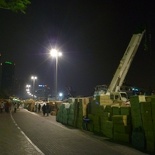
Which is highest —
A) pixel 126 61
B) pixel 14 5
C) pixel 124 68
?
pixel 126 61

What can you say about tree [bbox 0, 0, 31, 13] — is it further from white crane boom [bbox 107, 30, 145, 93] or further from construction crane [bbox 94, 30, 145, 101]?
white crane boom [bbox 107, 30, 145, 93]

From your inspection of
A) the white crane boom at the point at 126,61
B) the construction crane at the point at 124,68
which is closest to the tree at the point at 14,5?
the construction crane at the point at 124,68

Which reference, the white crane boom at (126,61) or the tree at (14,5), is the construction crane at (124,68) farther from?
the tree at (14,5)

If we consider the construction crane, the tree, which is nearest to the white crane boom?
the construction crane

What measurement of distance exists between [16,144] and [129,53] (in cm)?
1722

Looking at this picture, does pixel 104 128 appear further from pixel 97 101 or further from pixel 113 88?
pixel 113 88

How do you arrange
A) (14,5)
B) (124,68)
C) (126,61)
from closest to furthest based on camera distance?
(14,5), (126,61), (124,68)

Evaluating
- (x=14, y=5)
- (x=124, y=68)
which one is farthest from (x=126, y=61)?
(x=14, y=5)

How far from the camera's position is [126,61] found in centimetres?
2938

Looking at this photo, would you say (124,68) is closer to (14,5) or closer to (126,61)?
(126,61)

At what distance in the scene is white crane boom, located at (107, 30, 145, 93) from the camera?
2907 cm

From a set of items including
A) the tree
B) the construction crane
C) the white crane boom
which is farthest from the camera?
the white crane boom

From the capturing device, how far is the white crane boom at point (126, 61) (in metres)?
29.1

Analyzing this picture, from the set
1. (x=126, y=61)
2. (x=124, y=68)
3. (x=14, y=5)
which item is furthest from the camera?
(x=124, y=68)
